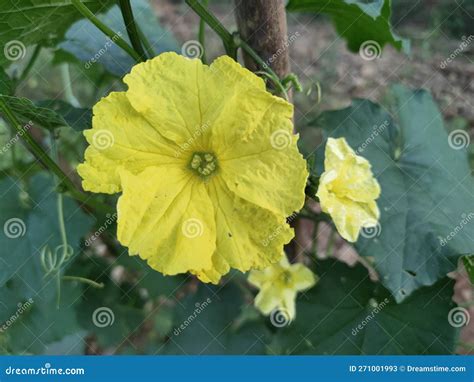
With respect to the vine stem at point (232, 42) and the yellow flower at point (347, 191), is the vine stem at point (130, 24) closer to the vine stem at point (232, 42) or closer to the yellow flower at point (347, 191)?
the vine stem at point (232, 42)

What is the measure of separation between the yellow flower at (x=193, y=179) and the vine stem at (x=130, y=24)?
0.13m

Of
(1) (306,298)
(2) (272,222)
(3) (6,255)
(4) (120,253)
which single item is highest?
(3) (6,255)

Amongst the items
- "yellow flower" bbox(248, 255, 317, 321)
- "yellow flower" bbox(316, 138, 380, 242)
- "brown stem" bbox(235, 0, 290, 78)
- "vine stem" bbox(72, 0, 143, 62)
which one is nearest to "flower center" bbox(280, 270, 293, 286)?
"yellow flower" bbox(248, 255, 317, 321)

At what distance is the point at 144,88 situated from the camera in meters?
0.76

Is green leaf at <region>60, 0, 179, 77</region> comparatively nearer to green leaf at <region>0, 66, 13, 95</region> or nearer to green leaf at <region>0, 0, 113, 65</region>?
green leaf at <region>0, 0, 113, 65</region>

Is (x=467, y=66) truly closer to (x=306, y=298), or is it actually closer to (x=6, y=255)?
(x=306, y=298)

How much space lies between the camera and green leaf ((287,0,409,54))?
99cm

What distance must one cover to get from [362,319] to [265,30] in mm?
576

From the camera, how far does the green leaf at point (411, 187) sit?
0.99 meters

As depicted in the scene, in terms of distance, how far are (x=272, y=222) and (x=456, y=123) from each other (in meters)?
1.61

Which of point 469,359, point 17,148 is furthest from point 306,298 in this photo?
point 17,148

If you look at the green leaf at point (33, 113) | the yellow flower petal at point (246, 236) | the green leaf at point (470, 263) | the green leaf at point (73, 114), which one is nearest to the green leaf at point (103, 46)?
the green leaf at point (73, 114)

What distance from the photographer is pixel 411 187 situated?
1.09 metres

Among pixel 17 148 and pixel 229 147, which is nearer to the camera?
pixel 229 147
